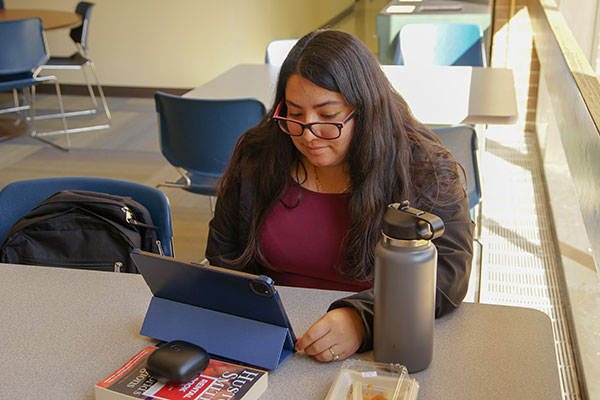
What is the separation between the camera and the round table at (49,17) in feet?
16.0

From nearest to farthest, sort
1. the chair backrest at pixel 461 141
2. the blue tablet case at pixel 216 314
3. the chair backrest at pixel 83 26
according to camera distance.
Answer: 1. the blue tablet case at pixel 216 314
2. the chair backrest at pixel 461 141
3. the chair backrest at pixel 83 26

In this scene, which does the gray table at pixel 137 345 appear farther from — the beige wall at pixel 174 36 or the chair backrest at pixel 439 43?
the beige wall at pixel 174 36

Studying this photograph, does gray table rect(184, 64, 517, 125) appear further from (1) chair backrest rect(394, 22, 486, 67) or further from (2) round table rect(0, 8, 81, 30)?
(2) round table rect(0, 8, 81, 30)

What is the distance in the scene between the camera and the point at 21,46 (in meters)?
4.52

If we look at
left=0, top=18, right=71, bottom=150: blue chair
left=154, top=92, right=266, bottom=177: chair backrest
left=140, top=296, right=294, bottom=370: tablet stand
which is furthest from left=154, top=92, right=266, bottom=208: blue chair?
left=0, top=18, right=71, bottom=150: blue chair

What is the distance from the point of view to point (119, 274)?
139 centimetres

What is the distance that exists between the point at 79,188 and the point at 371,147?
83 centimetres

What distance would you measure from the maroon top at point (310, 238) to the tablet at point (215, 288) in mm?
405

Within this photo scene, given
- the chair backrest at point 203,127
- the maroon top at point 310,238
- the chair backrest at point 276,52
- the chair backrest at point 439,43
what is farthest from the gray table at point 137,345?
the chair backrest at point 439,43

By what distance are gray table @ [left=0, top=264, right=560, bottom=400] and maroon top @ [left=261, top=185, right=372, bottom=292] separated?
186 millimetres

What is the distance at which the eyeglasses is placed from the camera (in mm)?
1322

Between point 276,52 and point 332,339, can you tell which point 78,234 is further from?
point 276,52

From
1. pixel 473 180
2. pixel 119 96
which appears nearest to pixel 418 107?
pixel 473 180

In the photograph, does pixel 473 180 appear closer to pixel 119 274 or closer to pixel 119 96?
pixel 119 274
